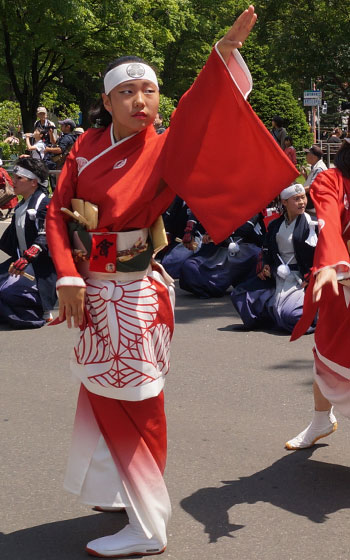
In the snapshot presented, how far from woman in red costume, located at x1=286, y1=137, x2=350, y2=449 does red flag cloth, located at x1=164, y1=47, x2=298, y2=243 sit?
0.44 meters

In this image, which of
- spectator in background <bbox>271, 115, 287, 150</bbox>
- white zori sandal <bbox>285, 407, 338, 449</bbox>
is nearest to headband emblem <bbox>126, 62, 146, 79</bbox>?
white zori sandal <bbox>285, 407, 338, 449</bbox>

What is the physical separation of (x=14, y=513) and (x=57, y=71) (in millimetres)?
22725

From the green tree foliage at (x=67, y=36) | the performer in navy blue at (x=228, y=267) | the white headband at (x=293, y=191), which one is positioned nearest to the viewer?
the white headband at (x=293, y=191)

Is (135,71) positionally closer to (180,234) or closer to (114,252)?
(114,252)

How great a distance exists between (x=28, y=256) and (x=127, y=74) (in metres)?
4.16

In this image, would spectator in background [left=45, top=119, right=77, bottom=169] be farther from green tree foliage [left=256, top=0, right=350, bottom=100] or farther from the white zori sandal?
the white zori sandal

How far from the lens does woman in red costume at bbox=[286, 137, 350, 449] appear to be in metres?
3.73

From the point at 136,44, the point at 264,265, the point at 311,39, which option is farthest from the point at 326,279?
the point at 136,44

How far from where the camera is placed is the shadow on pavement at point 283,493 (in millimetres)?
3830

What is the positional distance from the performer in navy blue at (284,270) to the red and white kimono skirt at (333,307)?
10.4ft

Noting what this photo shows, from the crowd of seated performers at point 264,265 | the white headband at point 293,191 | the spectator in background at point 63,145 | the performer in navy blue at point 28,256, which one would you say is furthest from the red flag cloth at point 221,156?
the spectator in background at point 63,145

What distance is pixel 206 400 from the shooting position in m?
5.55

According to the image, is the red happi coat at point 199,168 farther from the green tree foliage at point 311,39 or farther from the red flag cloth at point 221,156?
the green tree foliage at point 311,39

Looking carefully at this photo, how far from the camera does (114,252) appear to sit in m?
3.46
